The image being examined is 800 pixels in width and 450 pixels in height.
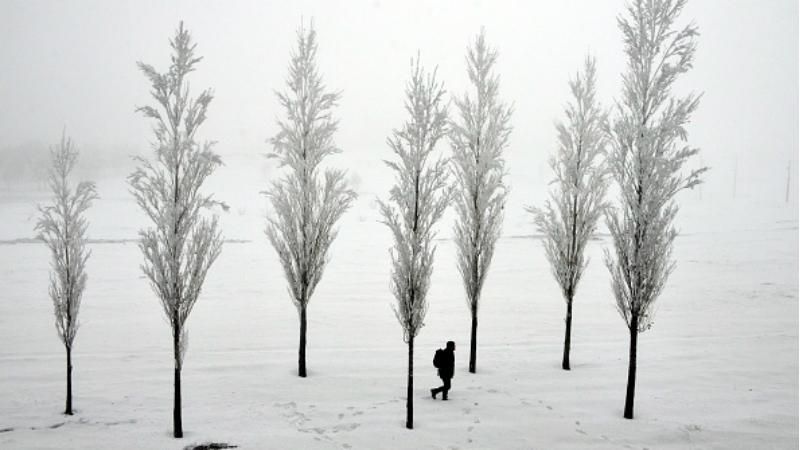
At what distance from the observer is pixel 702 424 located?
416 inches

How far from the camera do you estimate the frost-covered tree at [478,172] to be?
13375mm

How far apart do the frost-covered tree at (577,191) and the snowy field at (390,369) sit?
3.43m

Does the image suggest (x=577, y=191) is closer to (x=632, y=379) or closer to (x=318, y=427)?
(x=632, y=379)

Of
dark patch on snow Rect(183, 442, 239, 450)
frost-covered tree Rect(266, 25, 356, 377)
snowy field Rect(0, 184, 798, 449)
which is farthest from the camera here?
frost-covered tree Rect(266, 25, 356, 377)

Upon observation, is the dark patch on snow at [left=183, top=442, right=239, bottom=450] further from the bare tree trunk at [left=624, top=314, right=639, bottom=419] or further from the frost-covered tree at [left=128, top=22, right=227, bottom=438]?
the bare tree trunk at [left=624, top=314, right=639, bottom=419]

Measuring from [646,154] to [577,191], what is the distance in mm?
3391

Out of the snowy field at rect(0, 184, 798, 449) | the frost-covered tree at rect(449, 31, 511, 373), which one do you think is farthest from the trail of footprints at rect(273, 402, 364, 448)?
the frost-covered tree at rect(449, 31, 511, 373)

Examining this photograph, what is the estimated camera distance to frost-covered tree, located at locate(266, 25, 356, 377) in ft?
42.7

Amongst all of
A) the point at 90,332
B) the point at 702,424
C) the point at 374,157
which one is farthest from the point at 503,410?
the point at 374,157

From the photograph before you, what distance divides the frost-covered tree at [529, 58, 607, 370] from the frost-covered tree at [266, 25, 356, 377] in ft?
21.5

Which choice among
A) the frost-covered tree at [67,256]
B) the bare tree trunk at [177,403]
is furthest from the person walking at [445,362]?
the frost-covered tree at [67,256]

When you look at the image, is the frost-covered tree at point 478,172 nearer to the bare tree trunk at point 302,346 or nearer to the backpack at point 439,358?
the backpack at point 439,358

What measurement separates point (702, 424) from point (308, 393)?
32.5 feet

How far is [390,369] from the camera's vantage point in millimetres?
14172
